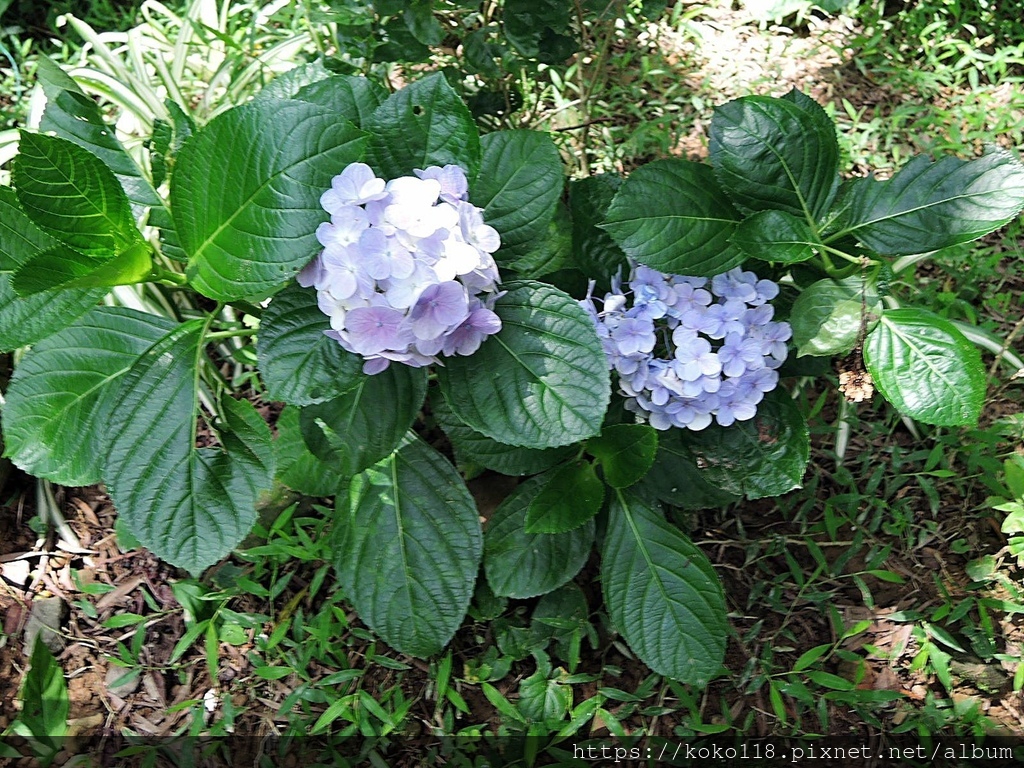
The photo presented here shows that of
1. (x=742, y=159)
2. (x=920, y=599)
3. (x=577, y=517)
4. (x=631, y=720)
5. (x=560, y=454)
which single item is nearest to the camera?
(x=742, y=159)

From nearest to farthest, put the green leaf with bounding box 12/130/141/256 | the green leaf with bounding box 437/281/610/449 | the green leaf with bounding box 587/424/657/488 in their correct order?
the green leaf with bounding box 12/130/141/256
the green leaf with bounding box 437/281/610/449
the green leaf with bounding box 587/424/657/488

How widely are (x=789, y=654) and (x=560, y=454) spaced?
72 cm

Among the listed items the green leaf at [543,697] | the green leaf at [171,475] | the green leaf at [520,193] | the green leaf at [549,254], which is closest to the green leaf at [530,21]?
the green leaf at [549,254]

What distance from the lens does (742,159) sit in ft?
4.36

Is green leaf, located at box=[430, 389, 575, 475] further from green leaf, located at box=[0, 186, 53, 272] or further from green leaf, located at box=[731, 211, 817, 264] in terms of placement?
green leaf, located at box=[0, 186, 53, 272]

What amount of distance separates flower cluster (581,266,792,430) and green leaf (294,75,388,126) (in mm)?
486

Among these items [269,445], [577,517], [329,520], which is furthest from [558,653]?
[269,445]

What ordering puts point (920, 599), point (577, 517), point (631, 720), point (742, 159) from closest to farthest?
point (742, 159)
point (577, 517)
point (631, 720)
point (920, 599)

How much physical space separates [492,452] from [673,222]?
550mm

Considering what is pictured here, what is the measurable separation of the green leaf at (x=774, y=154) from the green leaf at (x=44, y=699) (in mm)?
1709

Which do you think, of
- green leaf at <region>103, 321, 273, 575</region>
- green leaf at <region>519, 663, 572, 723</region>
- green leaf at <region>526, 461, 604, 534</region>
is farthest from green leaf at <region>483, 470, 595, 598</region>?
green leaf at <region>103, 321, 273, 575</region>

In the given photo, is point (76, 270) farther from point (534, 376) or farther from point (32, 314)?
point (534, 376)

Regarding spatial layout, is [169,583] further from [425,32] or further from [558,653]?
[425,32]

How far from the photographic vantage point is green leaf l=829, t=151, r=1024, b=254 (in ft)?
4.09
